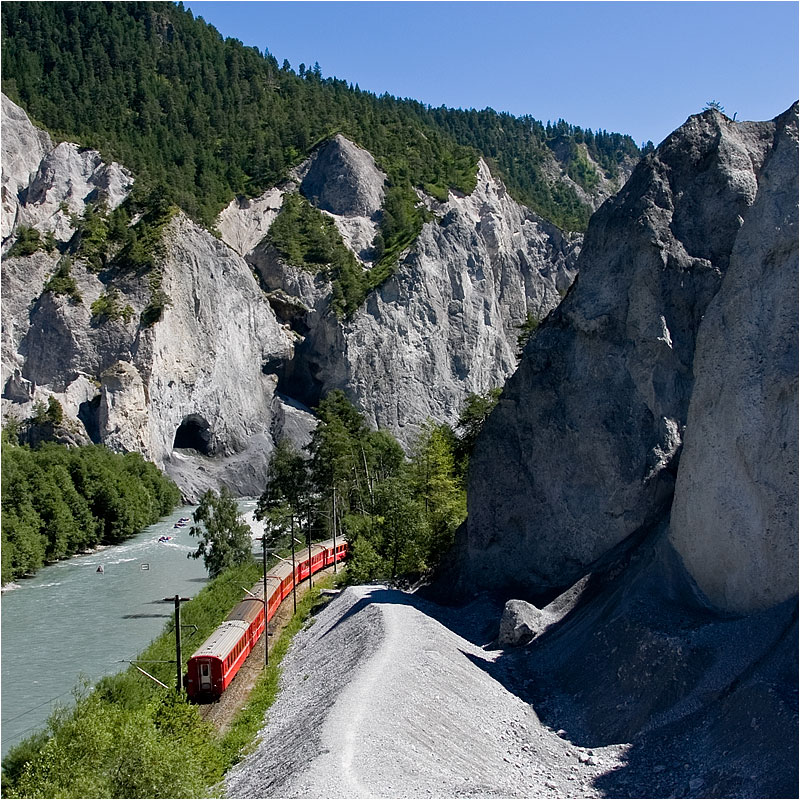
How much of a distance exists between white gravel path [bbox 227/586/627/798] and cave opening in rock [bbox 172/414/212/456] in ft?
200

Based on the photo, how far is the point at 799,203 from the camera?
2144 cm

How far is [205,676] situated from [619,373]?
1714cm

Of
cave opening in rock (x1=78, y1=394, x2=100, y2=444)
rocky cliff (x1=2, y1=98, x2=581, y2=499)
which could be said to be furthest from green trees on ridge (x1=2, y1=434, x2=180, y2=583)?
rocky cliff (x1=2, y1=98, x2=581, y2=499)

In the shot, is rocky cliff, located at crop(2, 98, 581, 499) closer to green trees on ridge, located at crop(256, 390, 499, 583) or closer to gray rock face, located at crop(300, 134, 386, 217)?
gray rock face, located at crop(300, 134, 386, 217)

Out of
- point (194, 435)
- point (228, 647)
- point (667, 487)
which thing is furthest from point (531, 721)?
point (194, 435)

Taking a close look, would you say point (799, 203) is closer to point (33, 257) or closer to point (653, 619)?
point (653, 619)

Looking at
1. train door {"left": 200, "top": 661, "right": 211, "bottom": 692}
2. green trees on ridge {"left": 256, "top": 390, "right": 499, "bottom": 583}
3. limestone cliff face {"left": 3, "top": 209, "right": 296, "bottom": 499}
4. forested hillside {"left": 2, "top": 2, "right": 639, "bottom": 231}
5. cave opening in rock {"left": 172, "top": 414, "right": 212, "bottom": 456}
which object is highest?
forested hillside {"left": 2, "top": 2, "right": 639, "bottom": 231}

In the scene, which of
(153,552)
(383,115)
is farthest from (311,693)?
(383,115)

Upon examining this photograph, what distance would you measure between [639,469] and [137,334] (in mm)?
61546

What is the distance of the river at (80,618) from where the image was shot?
27.4m

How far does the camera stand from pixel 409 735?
1758 cm

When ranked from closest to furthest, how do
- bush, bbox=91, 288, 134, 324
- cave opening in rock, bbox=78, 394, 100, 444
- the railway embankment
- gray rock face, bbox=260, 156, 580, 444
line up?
the railway embankment → cave opening in rock, bbox=78, 394, 100, 444 → bush, bbox=91, 288, 134, 324 → gray rock face, bbox=260, 156, 580, 444

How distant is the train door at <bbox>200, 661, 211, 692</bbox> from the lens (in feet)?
85.1

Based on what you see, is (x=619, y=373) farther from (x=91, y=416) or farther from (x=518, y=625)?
(x=91, y=416)
